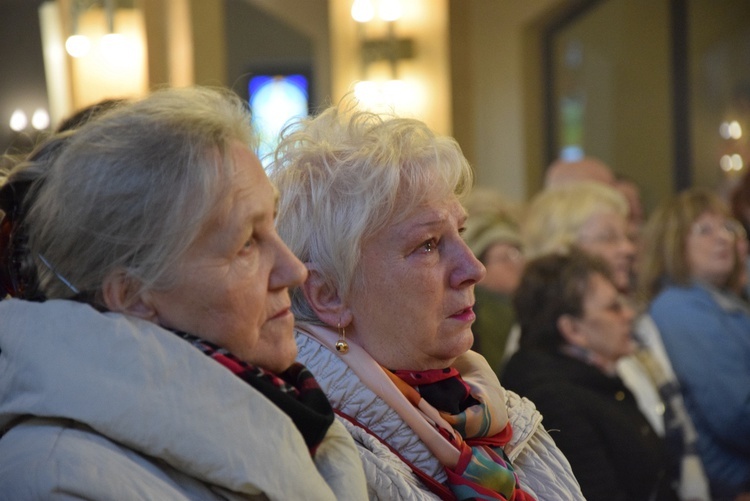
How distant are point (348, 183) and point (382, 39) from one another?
480 centimetres

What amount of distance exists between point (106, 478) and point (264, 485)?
0.18 m

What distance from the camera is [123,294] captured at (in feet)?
4.00

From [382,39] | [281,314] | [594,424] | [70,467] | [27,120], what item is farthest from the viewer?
[382,39]

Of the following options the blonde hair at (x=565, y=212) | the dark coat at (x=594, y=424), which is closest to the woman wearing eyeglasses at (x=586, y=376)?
the dark coat at (x=594, y=424)

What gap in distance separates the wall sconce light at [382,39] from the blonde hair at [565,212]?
244 centimetres

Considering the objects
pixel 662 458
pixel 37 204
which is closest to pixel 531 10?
pixel 662 458

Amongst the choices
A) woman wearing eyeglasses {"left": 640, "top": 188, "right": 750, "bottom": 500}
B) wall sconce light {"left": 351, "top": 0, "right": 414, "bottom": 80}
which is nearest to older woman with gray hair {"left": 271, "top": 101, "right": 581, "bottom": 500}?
woman wearing eyeglasses {"left": 640, "top": 188, "right": 750, "bottom": 500}

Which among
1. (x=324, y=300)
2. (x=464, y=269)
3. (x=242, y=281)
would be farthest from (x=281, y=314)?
(x=464, y=269)

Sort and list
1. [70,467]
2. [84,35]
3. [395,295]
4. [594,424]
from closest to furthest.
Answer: [70,467], [395,295], [594,424], [84,35]

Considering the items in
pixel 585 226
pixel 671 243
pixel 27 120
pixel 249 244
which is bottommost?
pixel 671 243

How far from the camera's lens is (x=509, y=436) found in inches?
68.1

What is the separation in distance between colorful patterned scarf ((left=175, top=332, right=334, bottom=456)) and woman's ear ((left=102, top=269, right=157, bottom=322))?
6 centimetres

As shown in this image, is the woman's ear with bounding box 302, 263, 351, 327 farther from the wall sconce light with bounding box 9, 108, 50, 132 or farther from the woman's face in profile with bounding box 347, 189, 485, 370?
the wall sconce light with bounding box 9, 108, 50, 132

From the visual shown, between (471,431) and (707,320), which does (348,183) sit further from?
(707,320)
